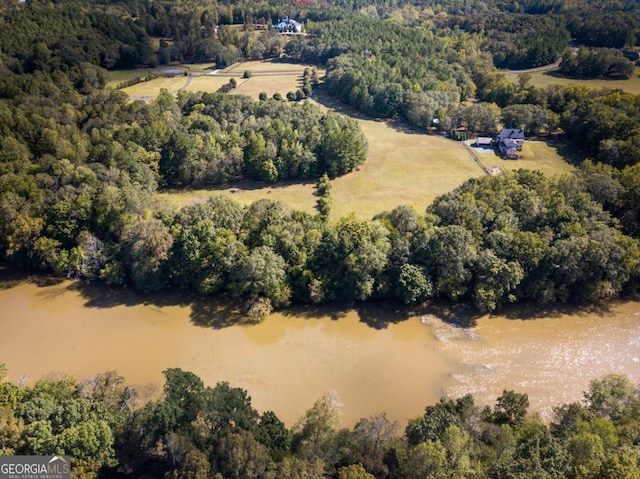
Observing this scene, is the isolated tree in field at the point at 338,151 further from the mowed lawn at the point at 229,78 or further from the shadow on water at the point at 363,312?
the mowed lawn at the point at 229,78

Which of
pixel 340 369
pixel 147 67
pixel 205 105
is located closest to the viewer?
pixel 340 369

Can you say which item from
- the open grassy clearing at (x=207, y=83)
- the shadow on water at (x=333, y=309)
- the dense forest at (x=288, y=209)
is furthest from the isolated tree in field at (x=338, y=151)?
the open grassy clearing at (x=207, y=83)

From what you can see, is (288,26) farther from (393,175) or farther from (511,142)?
(393,175)

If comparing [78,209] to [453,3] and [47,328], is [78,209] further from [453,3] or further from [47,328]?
[453,3]

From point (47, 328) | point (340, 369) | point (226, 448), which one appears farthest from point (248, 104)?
point (226, 448)

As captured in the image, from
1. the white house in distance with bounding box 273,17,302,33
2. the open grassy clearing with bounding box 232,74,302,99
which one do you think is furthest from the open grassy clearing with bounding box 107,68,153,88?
the white house in distance with bounding box 273,17,302,33
